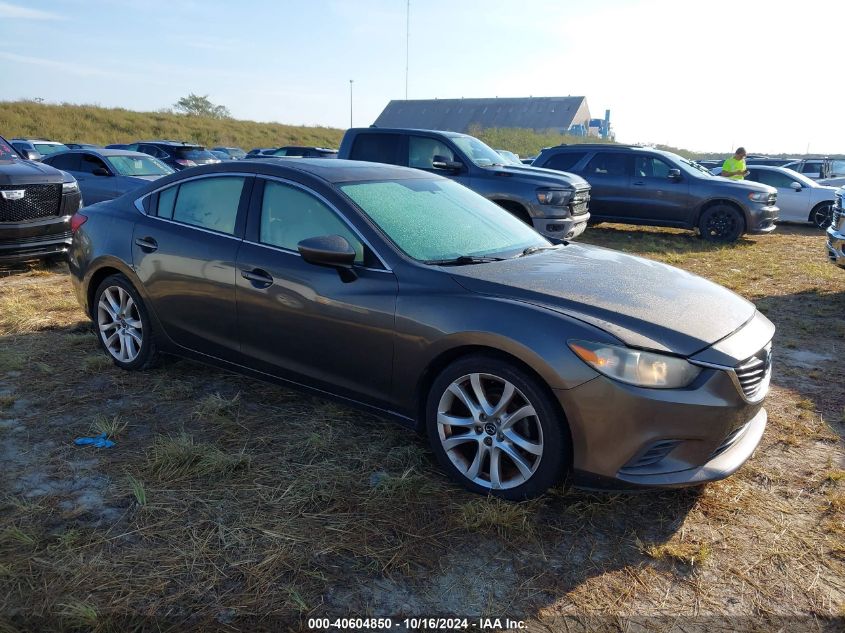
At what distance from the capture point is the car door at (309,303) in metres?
3.41

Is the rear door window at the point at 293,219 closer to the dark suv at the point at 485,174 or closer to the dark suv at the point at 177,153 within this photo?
the dark suv at the point at 485,174

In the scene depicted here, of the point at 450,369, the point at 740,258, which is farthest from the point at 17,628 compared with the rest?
the point at 740,258

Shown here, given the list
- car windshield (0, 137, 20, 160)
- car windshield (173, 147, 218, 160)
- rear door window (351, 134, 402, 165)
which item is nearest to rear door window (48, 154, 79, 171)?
car windshield (0, 137, 20, 160)

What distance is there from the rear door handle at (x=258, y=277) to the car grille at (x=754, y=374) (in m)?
2.46

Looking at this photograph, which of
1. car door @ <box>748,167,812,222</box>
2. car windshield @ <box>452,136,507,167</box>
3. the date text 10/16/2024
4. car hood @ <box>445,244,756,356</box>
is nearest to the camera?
the date text 10/16/2024

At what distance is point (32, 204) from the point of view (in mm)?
7750

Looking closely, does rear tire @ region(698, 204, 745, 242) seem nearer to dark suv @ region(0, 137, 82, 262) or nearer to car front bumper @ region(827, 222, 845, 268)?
car front bumper @ region(827, 222, 845, 268)

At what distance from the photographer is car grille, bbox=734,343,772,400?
293cm

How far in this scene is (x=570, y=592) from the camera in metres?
2.57

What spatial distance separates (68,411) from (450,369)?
2532mm

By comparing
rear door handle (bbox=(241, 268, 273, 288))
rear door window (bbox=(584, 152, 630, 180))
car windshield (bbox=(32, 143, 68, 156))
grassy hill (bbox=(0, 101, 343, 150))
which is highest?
grassy hill (bbox=(0, 101, 343, 150))

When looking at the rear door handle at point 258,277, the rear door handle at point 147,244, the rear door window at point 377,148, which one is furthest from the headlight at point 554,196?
the rear door handle at point 258,277

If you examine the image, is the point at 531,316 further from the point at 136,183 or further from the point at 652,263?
the point at 136,183

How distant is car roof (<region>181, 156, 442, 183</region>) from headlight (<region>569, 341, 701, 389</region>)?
1.86 m
